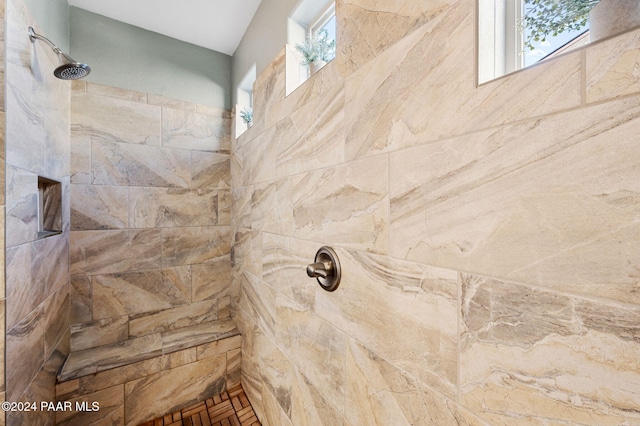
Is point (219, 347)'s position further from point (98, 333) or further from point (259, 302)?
point (98, 333)

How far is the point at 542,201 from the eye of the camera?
0.46m

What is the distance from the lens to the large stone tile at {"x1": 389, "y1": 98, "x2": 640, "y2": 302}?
→ 1.25 ft

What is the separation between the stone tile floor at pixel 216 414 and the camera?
1.62 m

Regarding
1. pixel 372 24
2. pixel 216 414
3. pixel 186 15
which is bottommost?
pixel 216 414

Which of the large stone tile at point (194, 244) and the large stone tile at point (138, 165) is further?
the large stone tile at point (194, 244)

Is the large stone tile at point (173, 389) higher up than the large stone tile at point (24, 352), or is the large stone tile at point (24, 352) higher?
the large stone tile at point (24, 352)

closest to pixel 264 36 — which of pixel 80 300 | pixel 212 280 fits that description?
pixel 212 280

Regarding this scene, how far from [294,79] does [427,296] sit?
1.27m

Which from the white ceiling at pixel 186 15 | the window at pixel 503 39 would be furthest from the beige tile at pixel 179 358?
the white ceiling at pixel 186 15

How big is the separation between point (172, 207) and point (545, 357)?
224 cm

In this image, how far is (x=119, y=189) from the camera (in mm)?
1812

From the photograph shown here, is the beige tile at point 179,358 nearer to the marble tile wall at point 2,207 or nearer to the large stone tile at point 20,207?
the marble tile wall at point 2,207

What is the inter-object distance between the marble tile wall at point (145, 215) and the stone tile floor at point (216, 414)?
0.58m

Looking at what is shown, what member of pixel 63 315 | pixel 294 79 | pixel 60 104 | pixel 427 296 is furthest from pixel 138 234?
pixel 427 296
